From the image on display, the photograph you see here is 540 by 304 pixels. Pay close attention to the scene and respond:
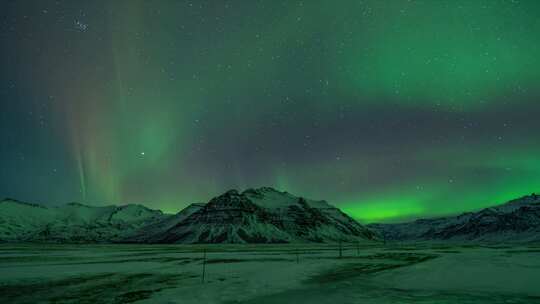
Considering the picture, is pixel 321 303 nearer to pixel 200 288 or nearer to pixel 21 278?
pixel 200 288

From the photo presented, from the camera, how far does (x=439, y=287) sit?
911 inches

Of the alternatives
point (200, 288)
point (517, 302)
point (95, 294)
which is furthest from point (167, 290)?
point (517, 302)

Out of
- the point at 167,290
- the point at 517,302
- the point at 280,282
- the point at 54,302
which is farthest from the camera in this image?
the point at 280,282

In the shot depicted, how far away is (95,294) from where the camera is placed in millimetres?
21297

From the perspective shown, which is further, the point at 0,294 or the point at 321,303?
the point at 0,294

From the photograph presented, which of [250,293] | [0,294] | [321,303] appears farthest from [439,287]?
[0,294]

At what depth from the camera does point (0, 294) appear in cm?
2195

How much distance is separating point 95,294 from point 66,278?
10.7 m

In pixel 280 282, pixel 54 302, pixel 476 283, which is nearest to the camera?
pixel 54 302

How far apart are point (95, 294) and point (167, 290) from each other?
3822 mm

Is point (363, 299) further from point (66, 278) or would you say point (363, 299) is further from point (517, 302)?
point (66, 278)

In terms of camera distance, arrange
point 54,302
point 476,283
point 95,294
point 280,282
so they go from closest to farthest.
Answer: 1. point 54,302
2. point 95,294
3. point 476,283
4. point 280,282

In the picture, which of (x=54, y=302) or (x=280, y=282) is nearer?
(x=54, y=302)

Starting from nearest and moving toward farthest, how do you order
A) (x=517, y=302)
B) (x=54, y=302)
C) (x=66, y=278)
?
(x=517, y=302) → (x=54, y=302) → (x=66, y=278)
